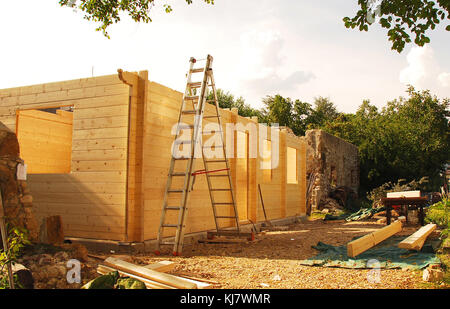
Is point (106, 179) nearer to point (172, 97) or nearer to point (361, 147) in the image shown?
point (172, 97)

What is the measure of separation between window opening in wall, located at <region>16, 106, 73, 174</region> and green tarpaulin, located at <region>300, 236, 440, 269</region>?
6.29m

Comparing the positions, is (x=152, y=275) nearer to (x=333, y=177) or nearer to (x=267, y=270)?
(x=267, y=270)

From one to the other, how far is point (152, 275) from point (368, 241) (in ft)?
13.4

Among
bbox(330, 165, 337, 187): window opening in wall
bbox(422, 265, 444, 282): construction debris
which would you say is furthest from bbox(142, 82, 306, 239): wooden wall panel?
bbox(330, 165, 337, 187): window opening in wall

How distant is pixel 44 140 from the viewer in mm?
9164

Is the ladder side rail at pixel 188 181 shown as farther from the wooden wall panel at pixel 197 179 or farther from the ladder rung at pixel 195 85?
the wooden wall panel at pixel 197 179

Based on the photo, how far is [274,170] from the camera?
1232 cm

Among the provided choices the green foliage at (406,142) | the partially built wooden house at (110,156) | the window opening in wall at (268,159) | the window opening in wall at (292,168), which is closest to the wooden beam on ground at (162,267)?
the partially built wooden house at (110,156)

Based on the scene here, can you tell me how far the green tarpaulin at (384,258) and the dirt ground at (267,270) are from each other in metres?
0.18

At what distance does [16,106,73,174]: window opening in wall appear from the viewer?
28.7ft

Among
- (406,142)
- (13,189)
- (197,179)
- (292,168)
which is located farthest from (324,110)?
(13,189)

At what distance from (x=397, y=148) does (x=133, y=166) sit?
1892 centimetres

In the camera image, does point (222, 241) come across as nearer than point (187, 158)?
No
